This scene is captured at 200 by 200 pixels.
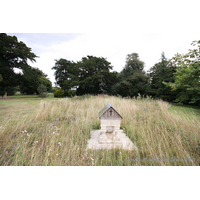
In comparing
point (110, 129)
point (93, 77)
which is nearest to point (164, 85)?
point (93, 77)

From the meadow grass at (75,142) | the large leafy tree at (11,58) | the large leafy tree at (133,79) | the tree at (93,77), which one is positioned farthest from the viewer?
the tree at (93,77)

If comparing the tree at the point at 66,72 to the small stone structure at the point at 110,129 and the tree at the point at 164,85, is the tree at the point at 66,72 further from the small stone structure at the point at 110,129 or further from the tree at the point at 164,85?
the tree at the point at 164,85

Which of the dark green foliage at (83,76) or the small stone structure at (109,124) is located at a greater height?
the dark green foliage at (83,76)

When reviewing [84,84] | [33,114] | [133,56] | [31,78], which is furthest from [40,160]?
[133,56]

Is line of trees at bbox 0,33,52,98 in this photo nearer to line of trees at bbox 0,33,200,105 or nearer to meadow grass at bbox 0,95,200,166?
line of trees at bbox 0,33,200,105

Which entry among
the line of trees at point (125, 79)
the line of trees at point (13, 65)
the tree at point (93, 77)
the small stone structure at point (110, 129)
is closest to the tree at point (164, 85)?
the line of trees at point (125, 79)

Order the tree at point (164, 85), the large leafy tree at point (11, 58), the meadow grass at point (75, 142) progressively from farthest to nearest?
the tree at point (164, 85) → the large leafy tree at point (11, 58) → the meadow grass at point (75, 142)

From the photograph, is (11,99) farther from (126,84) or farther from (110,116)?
(126,84)

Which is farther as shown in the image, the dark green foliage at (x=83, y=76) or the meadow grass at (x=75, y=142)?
the dark green foliage at (x=83, y=76)
